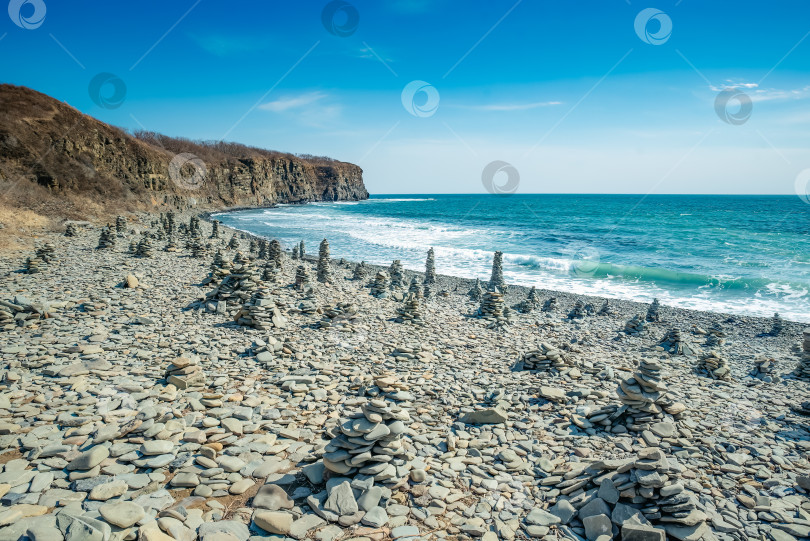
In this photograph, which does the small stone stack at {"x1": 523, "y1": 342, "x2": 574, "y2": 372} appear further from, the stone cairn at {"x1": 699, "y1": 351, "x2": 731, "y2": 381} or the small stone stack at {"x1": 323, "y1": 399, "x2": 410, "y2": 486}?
the small stone stack at {"x1": 323, "y1": 399, "x2": 410, "y2": 486}

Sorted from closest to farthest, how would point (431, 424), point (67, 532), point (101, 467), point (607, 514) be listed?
point (67, 532)
point (607, 514)
point (101, 467)
point (431, 424)

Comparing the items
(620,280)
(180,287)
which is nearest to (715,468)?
(180,287)

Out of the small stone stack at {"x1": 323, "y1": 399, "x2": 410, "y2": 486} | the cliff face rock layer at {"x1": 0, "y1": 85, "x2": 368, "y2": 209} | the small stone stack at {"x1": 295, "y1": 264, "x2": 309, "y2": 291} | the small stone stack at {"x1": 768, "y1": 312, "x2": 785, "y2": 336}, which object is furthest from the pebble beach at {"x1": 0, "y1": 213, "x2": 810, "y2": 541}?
the cliff face rock layer at {"x1": 0, "y1": 85, "x2": 368, "y2": 209}

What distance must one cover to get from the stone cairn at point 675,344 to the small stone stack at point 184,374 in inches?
559

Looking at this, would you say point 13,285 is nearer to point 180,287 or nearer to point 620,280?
point 180,287

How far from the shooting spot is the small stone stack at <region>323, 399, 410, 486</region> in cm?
568

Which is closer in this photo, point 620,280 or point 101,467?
point 101,467

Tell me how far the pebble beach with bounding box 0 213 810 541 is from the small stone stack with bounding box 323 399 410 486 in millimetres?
31

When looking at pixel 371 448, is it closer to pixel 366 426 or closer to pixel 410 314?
pixel 366 426

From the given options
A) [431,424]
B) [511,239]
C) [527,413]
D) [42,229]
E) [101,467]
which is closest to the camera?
[101,467]

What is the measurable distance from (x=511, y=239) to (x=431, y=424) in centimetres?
4496

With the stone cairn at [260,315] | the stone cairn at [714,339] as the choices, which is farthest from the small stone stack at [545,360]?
the stone cairn at [714,339]

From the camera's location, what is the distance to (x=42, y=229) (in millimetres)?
28328

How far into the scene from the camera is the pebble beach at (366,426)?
194 inches
